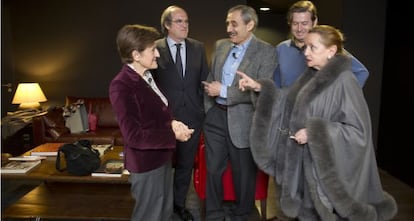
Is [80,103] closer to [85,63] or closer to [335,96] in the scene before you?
[85,63]

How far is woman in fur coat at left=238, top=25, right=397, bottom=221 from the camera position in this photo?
1822 millimetres

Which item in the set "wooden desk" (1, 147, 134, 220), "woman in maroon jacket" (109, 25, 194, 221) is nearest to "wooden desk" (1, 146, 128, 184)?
"wooden desk" (1, 147, 134, 220)

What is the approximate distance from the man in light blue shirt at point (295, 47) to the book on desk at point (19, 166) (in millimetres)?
1927

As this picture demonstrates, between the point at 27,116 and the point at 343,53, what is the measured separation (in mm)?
4178

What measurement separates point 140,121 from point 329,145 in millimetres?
964

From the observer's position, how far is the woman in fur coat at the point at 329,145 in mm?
1822

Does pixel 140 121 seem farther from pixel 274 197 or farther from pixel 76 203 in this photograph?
pixel 274 197

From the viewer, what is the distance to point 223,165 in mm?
2680

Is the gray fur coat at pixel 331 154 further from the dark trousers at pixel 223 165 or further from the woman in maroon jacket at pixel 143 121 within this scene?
the woman in maroon jacket at pixel 143 121

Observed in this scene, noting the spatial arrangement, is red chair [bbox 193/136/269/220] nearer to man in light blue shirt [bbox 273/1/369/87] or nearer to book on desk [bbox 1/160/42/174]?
man in light blue shirt [bbox 273/1/369/87]

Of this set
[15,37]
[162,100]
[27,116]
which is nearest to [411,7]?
[162,100]

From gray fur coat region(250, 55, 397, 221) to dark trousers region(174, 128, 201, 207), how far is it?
860mm

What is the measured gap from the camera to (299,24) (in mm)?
2338

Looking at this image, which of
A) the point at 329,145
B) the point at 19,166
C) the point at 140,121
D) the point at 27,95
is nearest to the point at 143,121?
the point at 140,121
